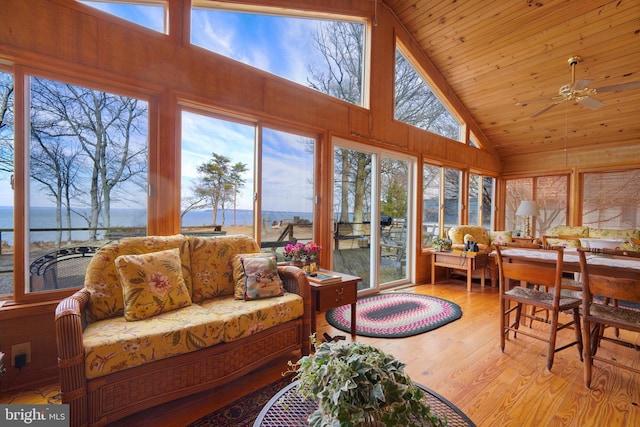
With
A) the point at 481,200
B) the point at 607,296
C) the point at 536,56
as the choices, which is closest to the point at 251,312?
the point at 607,296

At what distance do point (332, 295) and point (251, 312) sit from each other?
812mm

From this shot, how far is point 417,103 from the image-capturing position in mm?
4996

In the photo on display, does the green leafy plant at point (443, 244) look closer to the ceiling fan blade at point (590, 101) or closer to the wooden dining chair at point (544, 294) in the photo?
the wooden dining chair at point (544, 294)

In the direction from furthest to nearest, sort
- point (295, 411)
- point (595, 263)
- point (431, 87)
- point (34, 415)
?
point (431, 87) < point (595, 263) < point (34, 415) < point (295, 411)

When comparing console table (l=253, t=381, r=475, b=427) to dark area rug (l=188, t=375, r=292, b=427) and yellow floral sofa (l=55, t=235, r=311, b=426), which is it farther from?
yellow floral sofa (l=55, t=235, r=311, b=426)

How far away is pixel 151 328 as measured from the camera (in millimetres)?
1674

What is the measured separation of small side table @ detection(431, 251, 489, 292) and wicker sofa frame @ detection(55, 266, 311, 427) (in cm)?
337

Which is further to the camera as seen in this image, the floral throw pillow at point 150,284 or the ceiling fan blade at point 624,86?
the ceiling fan blade at point 624,86

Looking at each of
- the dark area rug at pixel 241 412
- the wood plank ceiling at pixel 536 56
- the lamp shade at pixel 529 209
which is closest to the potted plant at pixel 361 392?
the dark area rug at pixel 241 412

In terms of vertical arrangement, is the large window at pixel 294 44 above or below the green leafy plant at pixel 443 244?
above

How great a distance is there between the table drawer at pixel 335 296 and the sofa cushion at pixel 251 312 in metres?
0.23

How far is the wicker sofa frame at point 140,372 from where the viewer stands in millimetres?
1387

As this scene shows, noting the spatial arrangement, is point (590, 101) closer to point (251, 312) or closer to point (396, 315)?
point (396, 315)

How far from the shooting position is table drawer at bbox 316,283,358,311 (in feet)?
8.21
